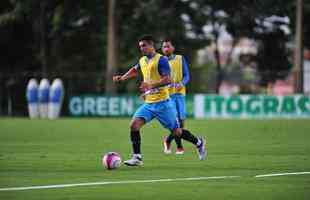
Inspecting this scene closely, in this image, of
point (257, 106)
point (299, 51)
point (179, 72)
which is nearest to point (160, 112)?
point (179, 72)

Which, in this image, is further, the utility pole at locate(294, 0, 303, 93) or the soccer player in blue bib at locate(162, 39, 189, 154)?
the utility pole at locate(294, 0, 303, 93)

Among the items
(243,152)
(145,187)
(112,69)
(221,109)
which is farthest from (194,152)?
(112,69)

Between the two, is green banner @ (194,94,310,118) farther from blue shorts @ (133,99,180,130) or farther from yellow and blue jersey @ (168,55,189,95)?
blue shorts @ (133,99,180,130)

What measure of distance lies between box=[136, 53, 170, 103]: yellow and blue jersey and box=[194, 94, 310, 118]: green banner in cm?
2800

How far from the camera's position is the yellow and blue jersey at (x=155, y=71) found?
16.9m

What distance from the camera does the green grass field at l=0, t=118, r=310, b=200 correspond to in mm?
12094

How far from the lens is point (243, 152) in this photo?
65.9 feet

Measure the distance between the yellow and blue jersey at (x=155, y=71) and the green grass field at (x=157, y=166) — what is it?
3.62ft

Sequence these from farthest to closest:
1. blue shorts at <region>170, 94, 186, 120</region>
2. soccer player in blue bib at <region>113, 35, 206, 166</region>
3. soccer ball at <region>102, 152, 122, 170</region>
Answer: blue shorts at <region>170, 94, 186, 120</region>, soccer player in blue bib at <region>113, 35, 206, 166</region>, soccer ball at <region>102, 152, 122, 170</region>

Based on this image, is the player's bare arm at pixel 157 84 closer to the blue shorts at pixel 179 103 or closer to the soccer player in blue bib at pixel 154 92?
the soccer player in blue bib at pixel 154 92

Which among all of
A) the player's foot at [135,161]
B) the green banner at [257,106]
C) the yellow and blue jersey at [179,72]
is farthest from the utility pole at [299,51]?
the player's foot at [135,161]

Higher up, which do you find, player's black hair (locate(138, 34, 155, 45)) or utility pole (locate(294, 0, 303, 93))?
utility pole (locate(294, 0, 303, 93))

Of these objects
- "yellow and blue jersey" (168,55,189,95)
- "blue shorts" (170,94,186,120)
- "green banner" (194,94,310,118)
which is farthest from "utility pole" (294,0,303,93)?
"blue shorts" (170,94,186,120)

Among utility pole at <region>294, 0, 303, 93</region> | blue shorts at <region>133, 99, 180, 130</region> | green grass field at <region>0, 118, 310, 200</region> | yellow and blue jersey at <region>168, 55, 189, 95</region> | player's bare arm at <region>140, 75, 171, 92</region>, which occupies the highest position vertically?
utility pole at <region>294, 0, 303, 93</region>
